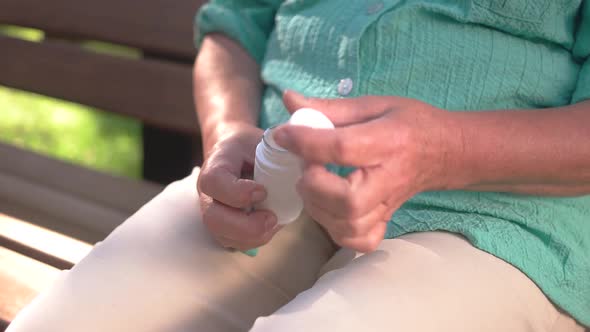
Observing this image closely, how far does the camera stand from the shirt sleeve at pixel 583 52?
1191 millimetres

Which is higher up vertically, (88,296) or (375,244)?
(375,244)

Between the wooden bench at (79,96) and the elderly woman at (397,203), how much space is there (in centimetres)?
43

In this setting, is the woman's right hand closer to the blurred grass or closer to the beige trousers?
the beige trousers

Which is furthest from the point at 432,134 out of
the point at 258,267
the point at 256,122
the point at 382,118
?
the point at 256,122

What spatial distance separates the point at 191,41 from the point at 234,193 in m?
1.09

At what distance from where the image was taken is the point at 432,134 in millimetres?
1016

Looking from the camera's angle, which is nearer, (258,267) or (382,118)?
(382,118)

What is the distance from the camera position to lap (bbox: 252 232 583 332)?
0.98 meters

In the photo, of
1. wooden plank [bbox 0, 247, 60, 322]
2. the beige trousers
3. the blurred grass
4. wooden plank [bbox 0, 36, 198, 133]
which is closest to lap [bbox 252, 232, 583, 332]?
the beige trousers

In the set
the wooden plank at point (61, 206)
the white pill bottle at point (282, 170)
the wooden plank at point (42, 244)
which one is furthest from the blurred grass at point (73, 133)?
the white pill bottle at point (282, 170)

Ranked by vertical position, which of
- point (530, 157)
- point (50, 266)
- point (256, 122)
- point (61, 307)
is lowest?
point (50, 266)

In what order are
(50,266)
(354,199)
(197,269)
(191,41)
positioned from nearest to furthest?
(354,199), (197,269), (50,266), (191,41)

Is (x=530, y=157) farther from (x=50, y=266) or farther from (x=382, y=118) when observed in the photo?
(x=50, y=266)

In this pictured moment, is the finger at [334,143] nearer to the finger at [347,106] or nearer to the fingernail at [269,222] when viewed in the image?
the finger at [347,106]
